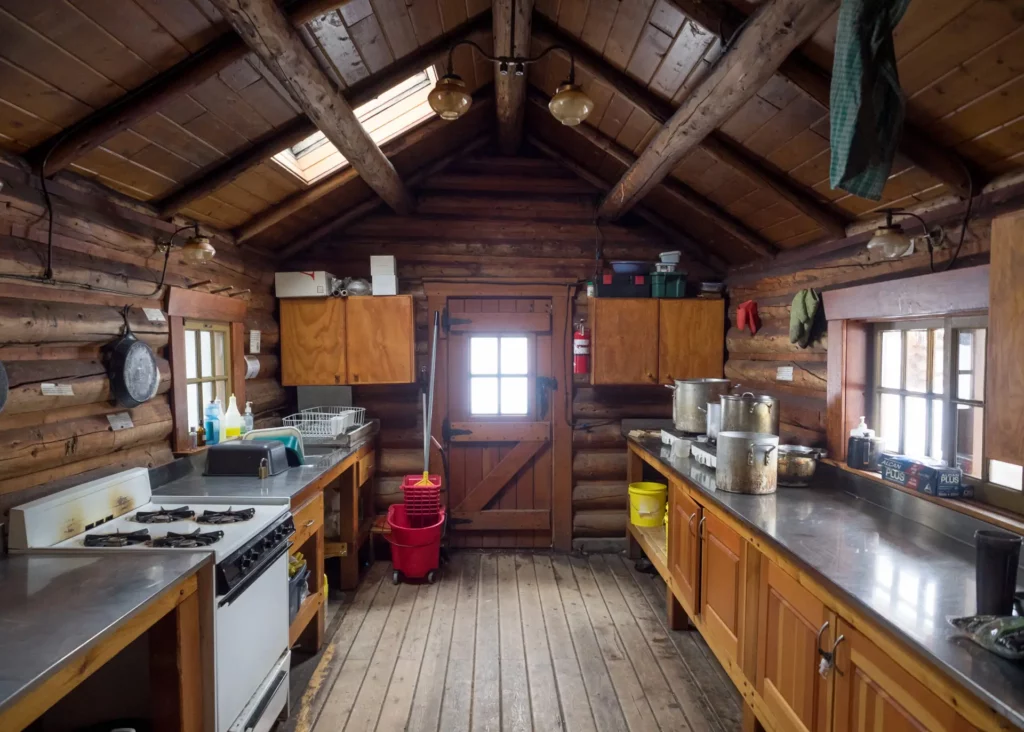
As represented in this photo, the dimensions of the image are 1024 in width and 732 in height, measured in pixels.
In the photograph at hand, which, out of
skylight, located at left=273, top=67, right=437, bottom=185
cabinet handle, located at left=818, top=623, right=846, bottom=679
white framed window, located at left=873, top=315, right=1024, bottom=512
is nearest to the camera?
cabinet handle, located at left=818, top=623, right=846, bottom=679

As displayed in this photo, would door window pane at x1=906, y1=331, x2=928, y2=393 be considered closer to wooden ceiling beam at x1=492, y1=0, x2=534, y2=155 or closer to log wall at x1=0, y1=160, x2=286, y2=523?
wooden ceiling beam at x1=492, y1=0, x2=534, y2=155

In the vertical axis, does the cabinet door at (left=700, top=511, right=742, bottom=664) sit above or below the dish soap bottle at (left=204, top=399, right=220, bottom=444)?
below

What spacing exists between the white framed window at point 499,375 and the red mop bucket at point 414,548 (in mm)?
1051

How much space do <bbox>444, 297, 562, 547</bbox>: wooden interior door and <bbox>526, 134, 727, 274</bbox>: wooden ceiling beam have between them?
40.3 inches

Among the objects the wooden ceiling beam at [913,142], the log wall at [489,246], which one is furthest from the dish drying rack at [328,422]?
the wooden ceiling beam at [913,142]

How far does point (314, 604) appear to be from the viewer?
9.54ft

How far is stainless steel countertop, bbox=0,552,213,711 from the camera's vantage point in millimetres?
1217

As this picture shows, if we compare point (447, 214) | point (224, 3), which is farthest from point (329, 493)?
point (224, 3)

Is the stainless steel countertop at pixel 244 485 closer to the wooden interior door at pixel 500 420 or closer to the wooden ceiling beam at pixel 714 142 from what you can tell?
the wooden interior door at pixel 500 420

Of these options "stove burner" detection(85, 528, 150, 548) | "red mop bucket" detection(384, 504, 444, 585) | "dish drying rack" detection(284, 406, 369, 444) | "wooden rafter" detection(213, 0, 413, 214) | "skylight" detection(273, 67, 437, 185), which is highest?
"skylight" detection(273, 67, 437, 185)

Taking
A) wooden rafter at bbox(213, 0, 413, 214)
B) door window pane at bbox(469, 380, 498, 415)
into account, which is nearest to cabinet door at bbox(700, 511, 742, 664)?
door window pane at bbox(469, 380, 498, 415)

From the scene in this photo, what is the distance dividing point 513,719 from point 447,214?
3.46 metres

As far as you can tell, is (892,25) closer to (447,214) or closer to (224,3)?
(224,3)

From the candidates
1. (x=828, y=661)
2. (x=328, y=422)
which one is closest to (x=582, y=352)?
(x=328, y=422)
